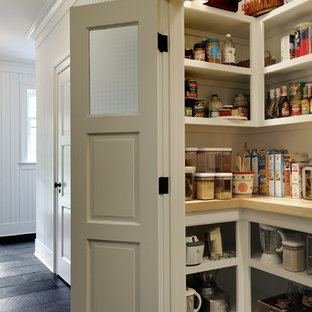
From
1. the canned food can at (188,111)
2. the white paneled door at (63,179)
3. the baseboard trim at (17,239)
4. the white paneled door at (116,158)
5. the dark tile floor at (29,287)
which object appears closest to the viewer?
the white paneled door at (116,158)

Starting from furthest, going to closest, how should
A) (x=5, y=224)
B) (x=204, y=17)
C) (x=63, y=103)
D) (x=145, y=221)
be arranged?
(x=5, y=224) → (x=63, y=103) → (x=204, y=17) → (x=145, y=221)

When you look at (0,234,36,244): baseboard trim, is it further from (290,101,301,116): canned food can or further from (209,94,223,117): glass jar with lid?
(290,101,301,116): canned food can

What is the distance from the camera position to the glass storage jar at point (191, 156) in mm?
2205

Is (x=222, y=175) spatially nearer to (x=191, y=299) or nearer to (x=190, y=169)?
(x=190, y=169)

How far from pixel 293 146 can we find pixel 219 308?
117 cm

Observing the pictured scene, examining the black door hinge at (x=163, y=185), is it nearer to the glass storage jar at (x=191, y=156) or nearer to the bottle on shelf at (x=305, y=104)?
the glass storage jar at (x=191, y=156)

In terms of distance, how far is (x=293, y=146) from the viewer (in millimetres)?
2344

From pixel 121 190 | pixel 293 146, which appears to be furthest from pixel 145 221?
pixel 293 146

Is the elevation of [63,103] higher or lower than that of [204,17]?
lower

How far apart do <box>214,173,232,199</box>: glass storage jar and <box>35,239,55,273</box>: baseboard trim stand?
2.41m

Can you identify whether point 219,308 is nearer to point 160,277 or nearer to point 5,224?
point 160,277

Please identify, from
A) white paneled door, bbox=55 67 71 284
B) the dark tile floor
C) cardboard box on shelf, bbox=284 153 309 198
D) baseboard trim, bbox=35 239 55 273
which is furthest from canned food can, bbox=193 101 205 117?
baseboard trim, bbox=35 239 55 273

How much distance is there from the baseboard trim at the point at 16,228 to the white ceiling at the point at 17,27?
8.28ft

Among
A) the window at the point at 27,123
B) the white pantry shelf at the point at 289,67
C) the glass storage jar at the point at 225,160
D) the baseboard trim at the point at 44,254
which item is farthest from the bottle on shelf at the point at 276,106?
the window at the point at 27,123
